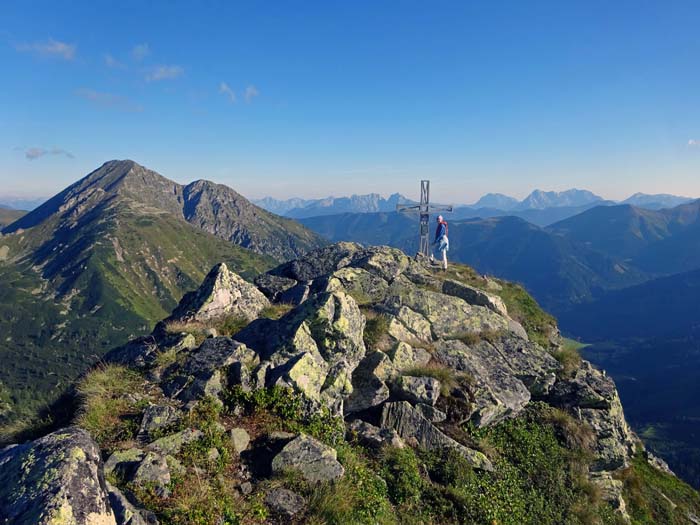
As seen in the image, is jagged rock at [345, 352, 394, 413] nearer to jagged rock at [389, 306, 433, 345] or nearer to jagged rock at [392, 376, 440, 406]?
jagged rock at [392, 376, 440, 406]

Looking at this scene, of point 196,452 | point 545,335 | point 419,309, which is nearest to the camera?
point 196,452

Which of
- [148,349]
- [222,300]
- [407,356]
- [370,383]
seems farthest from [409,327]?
[148,349]

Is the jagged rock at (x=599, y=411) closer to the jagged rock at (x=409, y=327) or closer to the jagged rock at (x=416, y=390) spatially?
the jagged rock at (x=409, y=327)

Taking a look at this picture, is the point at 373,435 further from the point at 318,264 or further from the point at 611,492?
the point at 318,264

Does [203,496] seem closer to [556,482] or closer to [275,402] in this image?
[275,402]

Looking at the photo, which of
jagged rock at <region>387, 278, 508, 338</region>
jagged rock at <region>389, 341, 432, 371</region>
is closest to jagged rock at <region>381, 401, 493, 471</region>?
jagged rock at <region>389, 341, 432, 371</region>

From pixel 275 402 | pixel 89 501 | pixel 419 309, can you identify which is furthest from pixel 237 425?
pixel 419 309
